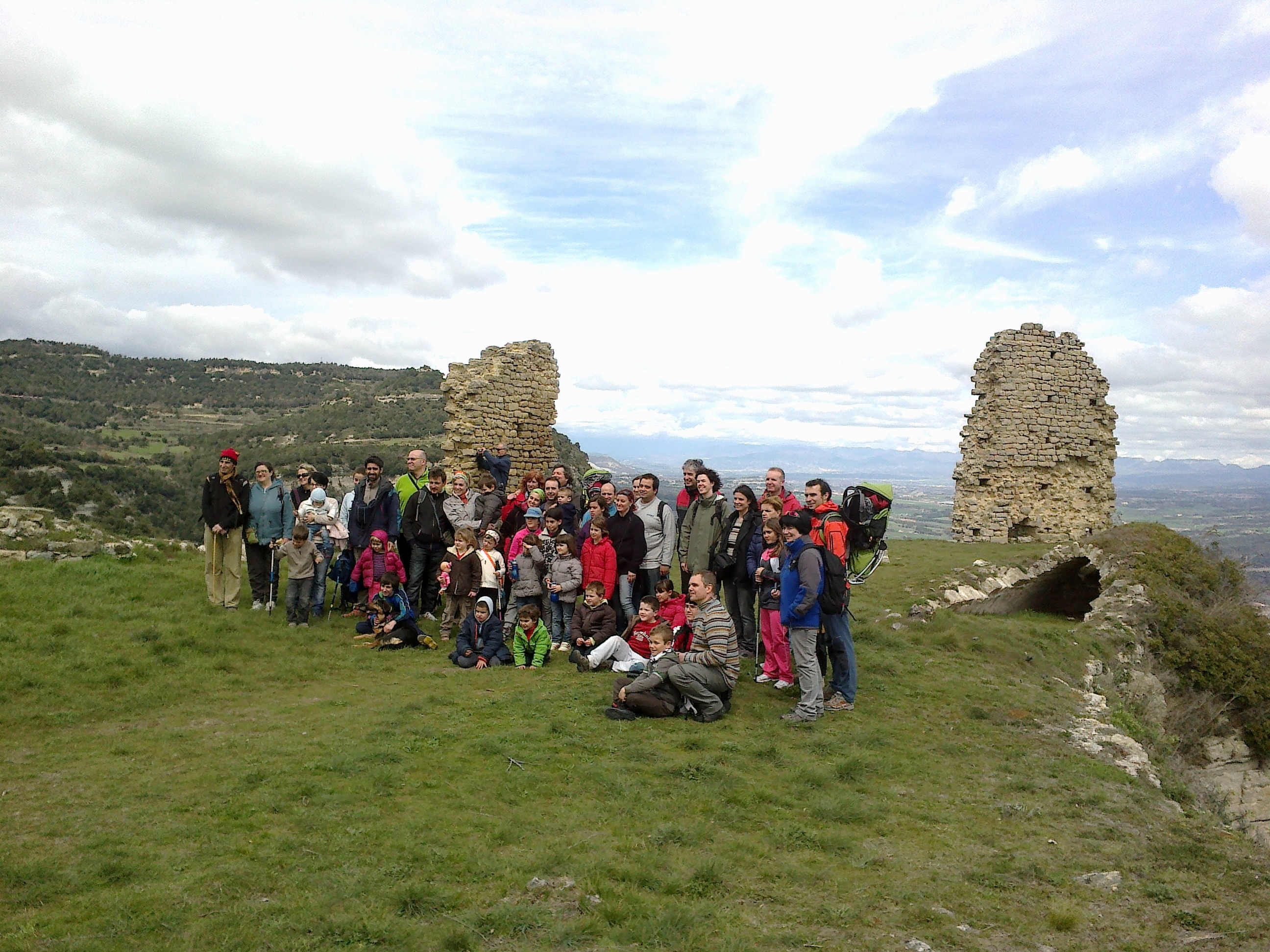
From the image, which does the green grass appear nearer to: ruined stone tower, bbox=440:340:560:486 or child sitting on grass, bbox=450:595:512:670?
child sitting on grass, bbox=450:595:512:670

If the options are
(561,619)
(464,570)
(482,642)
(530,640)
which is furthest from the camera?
(561,619)

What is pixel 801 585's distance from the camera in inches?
317

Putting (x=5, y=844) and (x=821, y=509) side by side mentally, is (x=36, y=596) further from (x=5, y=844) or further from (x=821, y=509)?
(x=821, y=509)

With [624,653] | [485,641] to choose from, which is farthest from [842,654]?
[485,641]

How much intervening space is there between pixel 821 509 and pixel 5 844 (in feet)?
24.6

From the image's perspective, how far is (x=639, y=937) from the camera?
4.32 meters

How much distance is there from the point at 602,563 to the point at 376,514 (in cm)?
357

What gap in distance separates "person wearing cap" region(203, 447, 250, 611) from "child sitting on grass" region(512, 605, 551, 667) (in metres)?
4.26

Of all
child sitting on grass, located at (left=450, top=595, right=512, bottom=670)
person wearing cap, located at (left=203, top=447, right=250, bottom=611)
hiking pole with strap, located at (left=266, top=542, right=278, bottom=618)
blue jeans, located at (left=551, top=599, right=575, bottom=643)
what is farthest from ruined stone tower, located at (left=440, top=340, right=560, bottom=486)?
child sitting on grass, located at (left=450, top=595, right=512, bottom=670)

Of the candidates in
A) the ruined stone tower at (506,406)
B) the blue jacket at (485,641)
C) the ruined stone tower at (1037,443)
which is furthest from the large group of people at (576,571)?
the ruined stone tower at (1037,443)

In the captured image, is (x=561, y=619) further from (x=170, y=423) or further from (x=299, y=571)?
(x=170, y=423)

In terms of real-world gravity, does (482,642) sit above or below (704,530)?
below

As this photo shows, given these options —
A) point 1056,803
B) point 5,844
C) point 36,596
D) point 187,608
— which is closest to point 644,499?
point 1056,803

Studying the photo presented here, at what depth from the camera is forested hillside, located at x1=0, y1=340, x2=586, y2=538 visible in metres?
30.4
